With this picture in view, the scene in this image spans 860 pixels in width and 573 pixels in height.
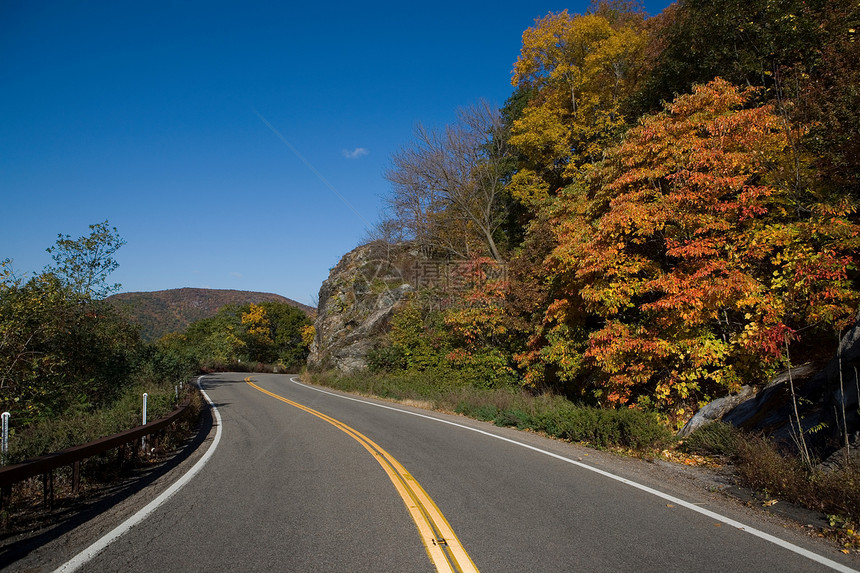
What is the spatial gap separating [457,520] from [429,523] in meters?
0.31

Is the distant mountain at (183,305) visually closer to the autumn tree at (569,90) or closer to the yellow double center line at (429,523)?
the autumn tree at (569,90)

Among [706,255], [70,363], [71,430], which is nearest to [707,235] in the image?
[706,255]

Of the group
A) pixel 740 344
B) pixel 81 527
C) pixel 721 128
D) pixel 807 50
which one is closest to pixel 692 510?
pixel 740 344

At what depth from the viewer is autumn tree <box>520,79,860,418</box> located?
869 centimetres

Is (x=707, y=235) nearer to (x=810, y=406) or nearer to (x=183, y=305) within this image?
(x=810, y=406)

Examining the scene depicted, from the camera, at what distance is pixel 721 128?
10.5 meters

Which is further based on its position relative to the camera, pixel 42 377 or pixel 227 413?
pixel 227 413

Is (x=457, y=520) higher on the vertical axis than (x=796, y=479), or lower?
lower

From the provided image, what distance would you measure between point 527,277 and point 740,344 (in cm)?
864

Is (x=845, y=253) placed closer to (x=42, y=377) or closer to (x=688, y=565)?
(x=688, y=565)

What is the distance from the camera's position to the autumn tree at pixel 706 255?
8688 mm

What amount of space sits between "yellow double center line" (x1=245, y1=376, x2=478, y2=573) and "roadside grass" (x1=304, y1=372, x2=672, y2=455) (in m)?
4.10

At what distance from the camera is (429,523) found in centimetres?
488

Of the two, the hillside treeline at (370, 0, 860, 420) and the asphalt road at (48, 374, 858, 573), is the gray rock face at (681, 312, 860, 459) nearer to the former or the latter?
the hillside treeline at (370, 0, 860, 420)
